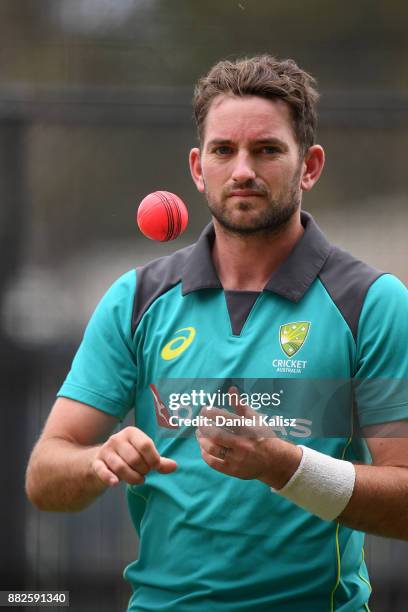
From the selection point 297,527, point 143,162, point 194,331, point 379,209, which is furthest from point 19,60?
point 297,527

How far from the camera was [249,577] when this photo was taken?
133cm

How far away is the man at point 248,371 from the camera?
1328 millimetres

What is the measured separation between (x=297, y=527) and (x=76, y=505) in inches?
12.5

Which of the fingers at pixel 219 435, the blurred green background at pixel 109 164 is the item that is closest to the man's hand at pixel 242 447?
the fingers at pixel 219 435

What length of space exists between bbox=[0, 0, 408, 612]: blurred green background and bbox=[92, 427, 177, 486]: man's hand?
0.97 meters

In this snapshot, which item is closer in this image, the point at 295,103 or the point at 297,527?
the point at 297,527

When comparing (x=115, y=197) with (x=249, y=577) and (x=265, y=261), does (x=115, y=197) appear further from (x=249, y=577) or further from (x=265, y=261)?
(x=249, y=577)

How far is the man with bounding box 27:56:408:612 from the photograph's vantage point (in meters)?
1.33

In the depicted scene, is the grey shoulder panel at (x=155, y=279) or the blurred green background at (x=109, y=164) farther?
the blurred green background at (x=109, y=164)

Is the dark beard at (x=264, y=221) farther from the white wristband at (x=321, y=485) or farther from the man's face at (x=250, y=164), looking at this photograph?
the white wristband at (x=321, y=485)

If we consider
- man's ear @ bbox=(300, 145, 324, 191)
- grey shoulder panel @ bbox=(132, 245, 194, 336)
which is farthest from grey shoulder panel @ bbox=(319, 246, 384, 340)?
grey shoulder panel @ bbox=(132, 245, 194, 336)

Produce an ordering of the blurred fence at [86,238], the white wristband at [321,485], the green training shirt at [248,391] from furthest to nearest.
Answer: the blurred fence at [86,238] → the green training shirt at [248,391] → the white wristband at [321,485]

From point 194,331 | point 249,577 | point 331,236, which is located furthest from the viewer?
point 331,236
